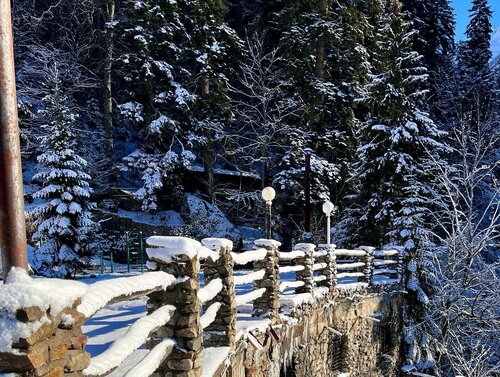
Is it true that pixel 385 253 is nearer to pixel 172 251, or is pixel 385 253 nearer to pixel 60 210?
pixel 60 210

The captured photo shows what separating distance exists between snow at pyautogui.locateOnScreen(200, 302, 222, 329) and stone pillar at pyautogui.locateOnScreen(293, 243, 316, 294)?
389 centimetres

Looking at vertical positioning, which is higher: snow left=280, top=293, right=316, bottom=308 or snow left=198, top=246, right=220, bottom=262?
snow left=198, top=246, right=220, bottom=262

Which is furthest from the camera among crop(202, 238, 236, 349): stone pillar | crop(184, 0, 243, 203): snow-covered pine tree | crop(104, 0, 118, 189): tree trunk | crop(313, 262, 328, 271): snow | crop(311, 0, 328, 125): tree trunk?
crop(184, 0, 243, 203): snow-covered pine tree

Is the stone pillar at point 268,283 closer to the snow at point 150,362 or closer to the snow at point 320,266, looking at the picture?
the snow at point 320,266

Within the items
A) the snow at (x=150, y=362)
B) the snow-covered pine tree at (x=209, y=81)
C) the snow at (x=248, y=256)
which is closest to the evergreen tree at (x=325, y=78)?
the snow-covered pine tree at (x=209, y=81)

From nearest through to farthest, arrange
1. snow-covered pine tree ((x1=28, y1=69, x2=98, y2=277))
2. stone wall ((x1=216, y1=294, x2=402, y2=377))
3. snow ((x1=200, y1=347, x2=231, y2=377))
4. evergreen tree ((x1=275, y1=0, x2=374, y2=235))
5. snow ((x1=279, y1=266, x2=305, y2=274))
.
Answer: snow ((x1=200, y1=347, x2=231, y2=377))
stone wall ((x1=216, y1=294, x2=402, y2=377))
snow ((x1=279, y1=266, x2=305, y2=274))
snow-covered pine tree ((x1=28, y1=69, x2=98, y2=277))
evergreen tree ((x1=275, y1=0, x2=374, y2=235))

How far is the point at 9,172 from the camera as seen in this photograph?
7.06 ft

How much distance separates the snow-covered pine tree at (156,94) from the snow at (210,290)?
627 inches

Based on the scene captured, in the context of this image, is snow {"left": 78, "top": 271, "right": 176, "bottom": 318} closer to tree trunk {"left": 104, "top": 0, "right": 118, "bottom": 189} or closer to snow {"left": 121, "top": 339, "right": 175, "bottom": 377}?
snow {"left": 121, "top": 339, "right": 175, "bottom": 377}

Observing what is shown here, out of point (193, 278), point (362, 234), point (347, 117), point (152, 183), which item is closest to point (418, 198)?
point (362, 234)

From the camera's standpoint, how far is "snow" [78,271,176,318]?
6.63 ft

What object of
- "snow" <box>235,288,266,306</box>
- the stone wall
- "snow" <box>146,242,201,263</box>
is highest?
"snow" <box>146,242,201,263</box>

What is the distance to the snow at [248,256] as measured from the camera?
5070mm

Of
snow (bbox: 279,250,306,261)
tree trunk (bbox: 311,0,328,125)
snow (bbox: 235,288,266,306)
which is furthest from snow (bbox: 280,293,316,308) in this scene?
tree trunk (bbox: 311,0,328,125)
